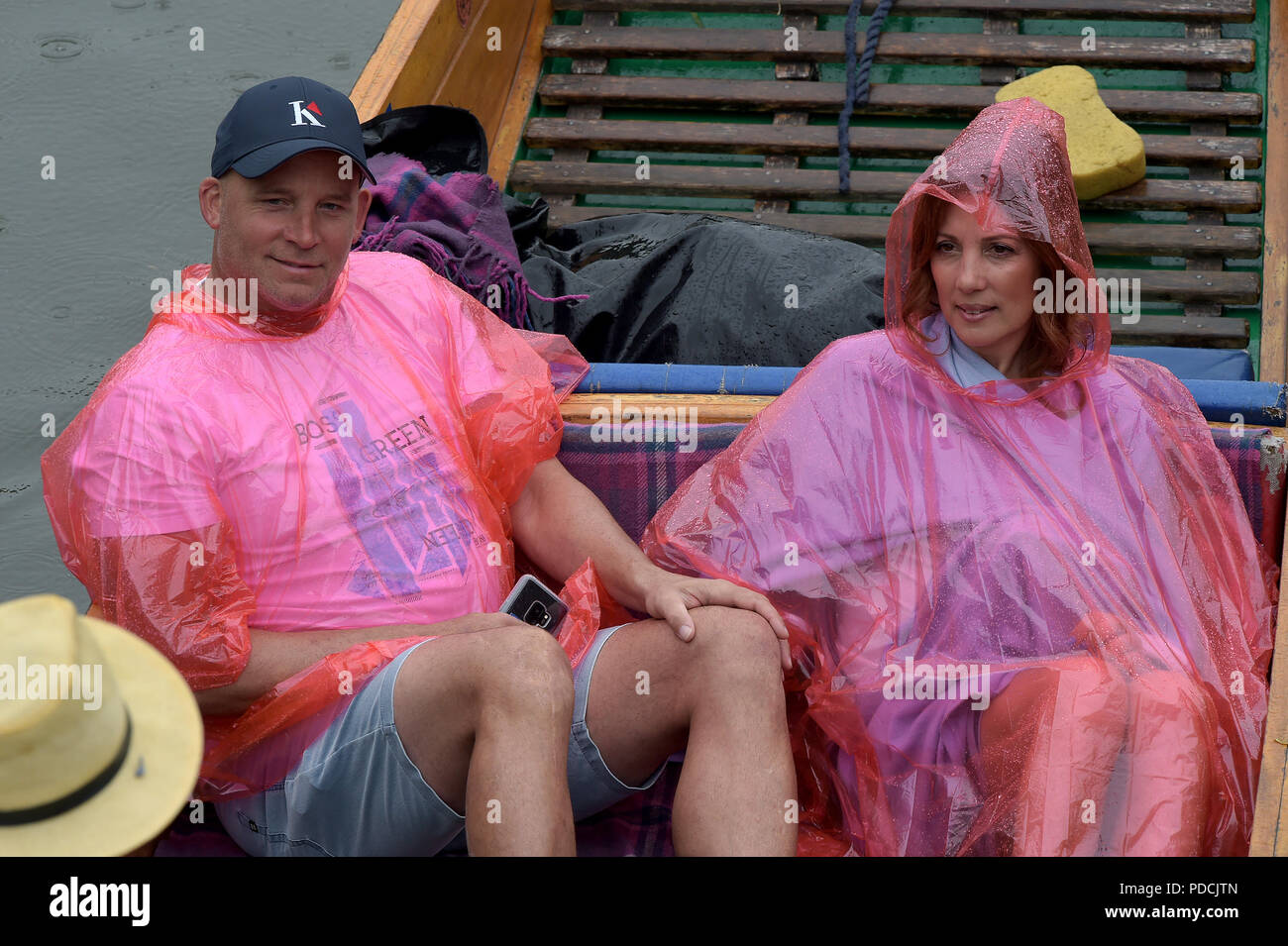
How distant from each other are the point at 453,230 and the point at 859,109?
1.22m

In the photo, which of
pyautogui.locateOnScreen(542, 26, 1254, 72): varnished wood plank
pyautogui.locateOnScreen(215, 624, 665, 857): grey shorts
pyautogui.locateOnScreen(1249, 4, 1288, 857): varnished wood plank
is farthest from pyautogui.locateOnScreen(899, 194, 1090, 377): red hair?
pyautogui.locateOnScreen(542, 26, 1254, 72): varnished wood plank

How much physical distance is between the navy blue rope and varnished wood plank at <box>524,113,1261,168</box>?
38 millimetres

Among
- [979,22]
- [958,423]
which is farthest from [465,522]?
[979,22]

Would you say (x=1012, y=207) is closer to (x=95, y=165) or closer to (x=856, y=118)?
(x=856, y=118)

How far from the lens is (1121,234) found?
122 inches


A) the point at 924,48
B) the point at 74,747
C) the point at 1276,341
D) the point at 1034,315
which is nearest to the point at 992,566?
the point at 1034,315

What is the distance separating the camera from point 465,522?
1939 millimetres

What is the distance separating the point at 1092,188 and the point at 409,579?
1879mm

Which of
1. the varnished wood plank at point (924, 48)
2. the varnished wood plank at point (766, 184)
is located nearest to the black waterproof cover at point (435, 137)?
the varnished wood plank at point (766, 184)

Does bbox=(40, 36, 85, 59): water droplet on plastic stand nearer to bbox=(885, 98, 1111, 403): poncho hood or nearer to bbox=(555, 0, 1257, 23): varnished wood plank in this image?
bbox=(555, 0, 1257, 23): varnished wood plank

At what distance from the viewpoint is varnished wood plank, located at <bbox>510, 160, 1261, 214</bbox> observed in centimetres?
313

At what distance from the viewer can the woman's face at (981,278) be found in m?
1.91
